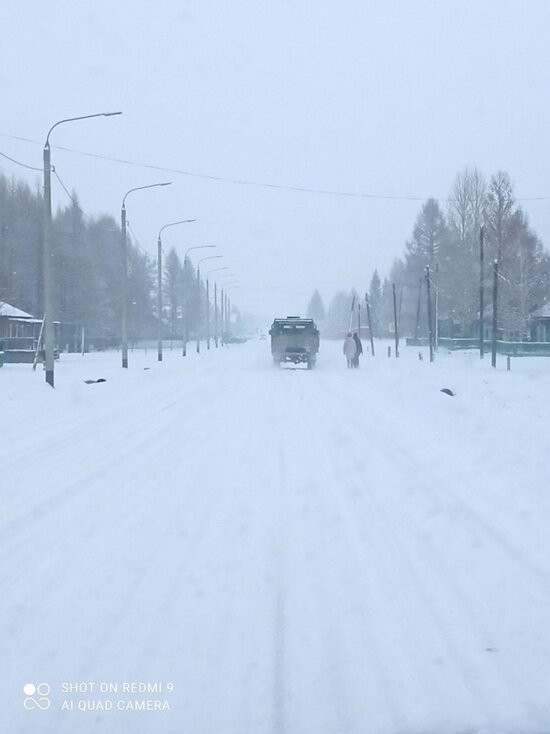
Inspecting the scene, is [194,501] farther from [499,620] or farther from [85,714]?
[85,714]

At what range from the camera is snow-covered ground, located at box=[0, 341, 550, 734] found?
510 cm

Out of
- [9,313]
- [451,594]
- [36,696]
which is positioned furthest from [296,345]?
[36,696]

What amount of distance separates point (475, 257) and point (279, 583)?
234ft

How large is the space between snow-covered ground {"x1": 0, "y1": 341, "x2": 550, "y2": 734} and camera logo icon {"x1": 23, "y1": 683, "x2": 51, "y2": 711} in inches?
1.7

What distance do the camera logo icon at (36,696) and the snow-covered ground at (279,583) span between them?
1.7 inches

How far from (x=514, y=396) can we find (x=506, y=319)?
42.1 metres

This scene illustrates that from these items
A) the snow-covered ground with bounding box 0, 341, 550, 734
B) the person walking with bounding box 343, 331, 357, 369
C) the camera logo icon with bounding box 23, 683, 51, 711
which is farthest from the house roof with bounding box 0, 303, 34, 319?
the camera logo icon with bounding box 23, 683, 51, 711

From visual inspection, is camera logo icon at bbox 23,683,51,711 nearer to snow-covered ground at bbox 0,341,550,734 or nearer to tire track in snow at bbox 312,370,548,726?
snow-covered ground at bbox 0,341,550,734

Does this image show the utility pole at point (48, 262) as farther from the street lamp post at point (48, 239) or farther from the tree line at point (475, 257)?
the tree line at point (475, 257)

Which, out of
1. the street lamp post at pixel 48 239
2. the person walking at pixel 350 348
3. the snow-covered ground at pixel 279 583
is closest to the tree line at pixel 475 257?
the person walking at pixel 350 348

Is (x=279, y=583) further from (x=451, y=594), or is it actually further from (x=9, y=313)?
(x=9, y=313)

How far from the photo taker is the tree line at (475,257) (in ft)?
220

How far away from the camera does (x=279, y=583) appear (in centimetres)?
733

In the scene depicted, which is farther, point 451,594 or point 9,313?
point 9,313
